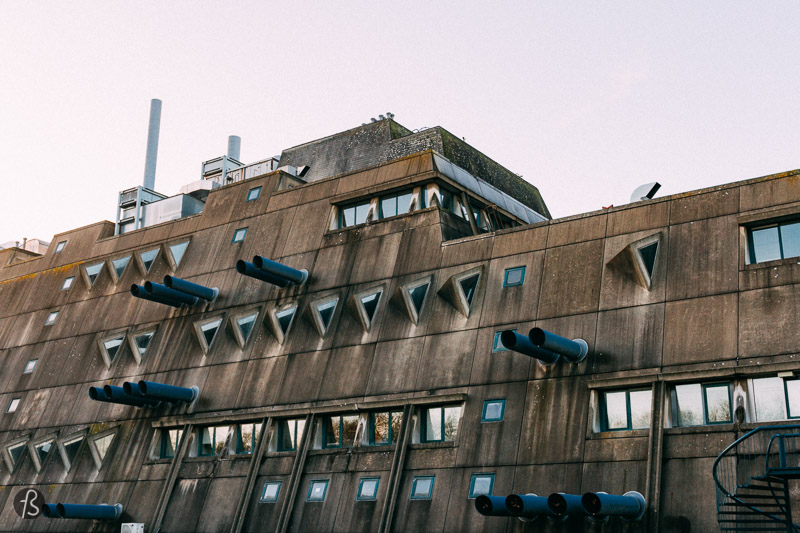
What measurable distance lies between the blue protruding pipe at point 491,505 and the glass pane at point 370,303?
1011 cm

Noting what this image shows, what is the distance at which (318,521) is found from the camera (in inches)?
1123

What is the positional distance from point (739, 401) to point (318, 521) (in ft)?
44.4

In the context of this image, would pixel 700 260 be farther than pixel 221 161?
No

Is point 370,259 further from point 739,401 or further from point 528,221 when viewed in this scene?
point 739,401

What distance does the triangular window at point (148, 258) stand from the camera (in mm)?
41688

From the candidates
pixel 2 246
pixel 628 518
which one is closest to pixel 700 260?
pixel 628 518

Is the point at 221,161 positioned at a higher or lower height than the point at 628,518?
higher

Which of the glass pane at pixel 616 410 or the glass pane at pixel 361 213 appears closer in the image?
the glass pane at pixel 616 410

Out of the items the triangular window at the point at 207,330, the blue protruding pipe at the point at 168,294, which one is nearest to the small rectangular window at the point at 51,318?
the blue protruding pipe at the point at 168,294

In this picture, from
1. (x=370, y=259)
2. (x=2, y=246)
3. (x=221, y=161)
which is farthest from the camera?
(x=2, y=246)

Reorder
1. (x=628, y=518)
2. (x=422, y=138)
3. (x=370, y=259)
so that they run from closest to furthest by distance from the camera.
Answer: (x=628, y=518) → (x=370, y=259) → (x=422, y=138)

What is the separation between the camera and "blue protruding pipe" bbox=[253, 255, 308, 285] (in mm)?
33188

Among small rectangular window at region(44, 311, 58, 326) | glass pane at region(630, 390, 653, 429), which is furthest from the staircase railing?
small rectangular window at region(44, 311, 58, 326)

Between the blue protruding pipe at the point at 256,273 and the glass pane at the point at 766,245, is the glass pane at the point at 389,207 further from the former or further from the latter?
the glass pane at the point at 766,245
